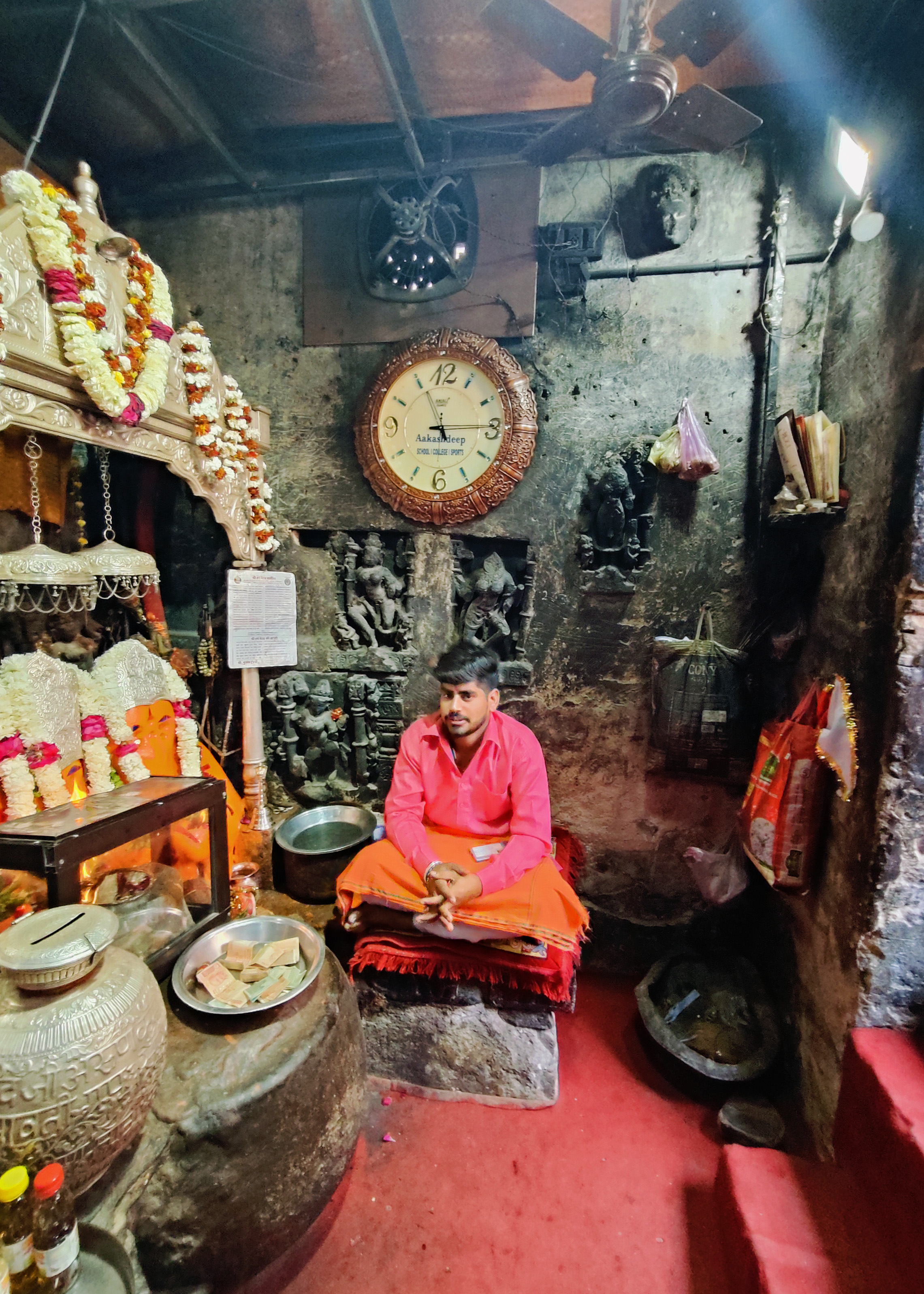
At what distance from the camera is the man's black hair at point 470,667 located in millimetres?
3143

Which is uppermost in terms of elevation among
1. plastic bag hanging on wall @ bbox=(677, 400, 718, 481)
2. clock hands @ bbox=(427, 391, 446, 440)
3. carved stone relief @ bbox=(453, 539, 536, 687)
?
clock hands @ bbox=(427, 391, 446, 440)

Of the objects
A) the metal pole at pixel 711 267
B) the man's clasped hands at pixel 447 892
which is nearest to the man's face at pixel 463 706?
the man's clasped hands at pixel 447 892

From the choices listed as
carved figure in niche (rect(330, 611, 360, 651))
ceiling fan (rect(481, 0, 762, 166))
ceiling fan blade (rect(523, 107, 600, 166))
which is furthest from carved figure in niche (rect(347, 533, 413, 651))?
ceiling fan (rect(481, 0, 762, 166))

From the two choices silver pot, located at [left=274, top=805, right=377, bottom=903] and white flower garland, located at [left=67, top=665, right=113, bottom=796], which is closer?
white flower garland, located at [left=67, top=665, right=113, bottom=796]

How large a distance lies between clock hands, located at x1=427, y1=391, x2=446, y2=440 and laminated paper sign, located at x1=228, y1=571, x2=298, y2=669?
1.53m

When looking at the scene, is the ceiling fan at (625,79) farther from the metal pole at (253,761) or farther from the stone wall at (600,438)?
the metal pole at (253,761)

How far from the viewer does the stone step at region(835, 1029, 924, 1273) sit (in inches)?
72.8

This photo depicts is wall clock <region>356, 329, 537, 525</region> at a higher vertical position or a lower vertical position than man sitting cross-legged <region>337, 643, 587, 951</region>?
higher

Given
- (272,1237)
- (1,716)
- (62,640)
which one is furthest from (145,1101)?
(62,640)

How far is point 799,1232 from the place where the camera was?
79.9 inches

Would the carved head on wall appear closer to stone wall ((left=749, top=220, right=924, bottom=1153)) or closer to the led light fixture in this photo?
the led light fixture

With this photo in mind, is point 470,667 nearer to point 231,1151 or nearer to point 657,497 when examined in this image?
point 657,497

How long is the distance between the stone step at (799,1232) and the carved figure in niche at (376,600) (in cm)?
328

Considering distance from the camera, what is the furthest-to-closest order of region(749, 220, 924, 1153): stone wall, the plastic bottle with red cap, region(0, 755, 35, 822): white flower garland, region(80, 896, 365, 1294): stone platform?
region(0, 755, 35, 822): white flower garland → region(749, 220, 924, 1153): stone wall → region(80, 896, 365, 1294): stone platform → the plastic bottle with red cap
